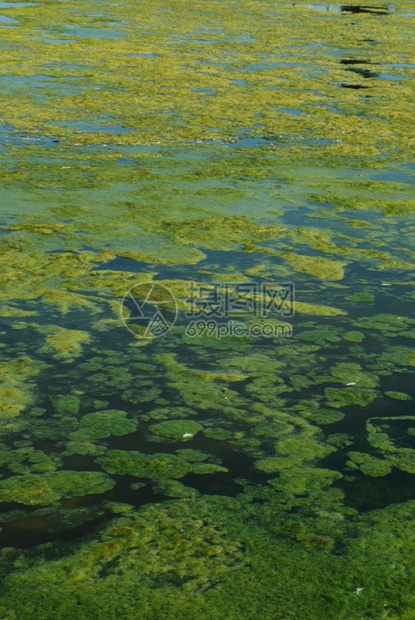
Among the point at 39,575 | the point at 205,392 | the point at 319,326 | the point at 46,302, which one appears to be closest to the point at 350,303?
the point at 319,326

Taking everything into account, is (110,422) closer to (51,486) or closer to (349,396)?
(51,486)

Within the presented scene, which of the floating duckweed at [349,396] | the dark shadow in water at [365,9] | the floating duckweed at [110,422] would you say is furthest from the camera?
the dark shadow in water at [365,9]

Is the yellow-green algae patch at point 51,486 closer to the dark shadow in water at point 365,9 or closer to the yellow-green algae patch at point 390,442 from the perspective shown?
the yellow-green algae patch at point 390,442

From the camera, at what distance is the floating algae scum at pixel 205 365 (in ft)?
8.09

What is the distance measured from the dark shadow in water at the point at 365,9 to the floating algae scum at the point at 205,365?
963 centimetres

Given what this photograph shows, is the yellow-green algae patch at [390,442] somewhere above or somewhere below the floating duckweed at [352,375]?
below

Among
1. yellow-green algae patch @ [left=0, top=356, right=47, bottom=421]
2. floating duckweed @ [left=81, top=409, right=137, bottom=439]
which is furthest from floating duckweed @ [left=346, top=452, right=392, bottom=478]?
yellow-green algae patch @ [left=0, top=356, right=47, bottom=421]

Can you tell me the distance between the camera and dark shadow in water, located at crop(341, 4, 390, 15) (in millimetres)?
17750

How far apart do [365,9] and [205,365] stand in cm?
1642

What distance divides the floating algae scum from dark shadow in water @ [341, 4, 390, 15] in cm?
963

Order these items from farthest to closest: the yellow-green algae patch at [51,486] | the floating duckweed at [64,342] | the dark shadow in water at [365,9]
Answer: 1. the dark shadow in water at [365,9]
2. the floating duckweed at [64,342]
3. the yellow-green algae patch at [51,486]

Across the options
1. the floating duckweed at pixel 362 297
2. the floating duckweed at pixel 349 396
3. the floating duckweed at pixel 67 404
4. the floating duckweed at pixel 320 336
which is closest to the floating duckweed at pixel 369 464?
the floating duckweed at pixel 349 396

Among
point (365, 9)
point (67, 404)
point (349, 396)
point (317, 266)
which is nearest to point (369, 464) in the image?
point (349, 396)

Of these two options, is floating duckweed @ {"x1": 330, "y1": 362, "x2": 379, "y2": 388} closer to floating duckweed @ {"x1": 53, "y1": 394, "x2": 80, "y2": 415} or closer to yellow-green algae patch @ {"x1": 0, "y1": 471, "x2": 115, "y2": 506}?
floating duckweed @ {"x1": 53, "y1": 394, "x2": 80, "y2": 415}
